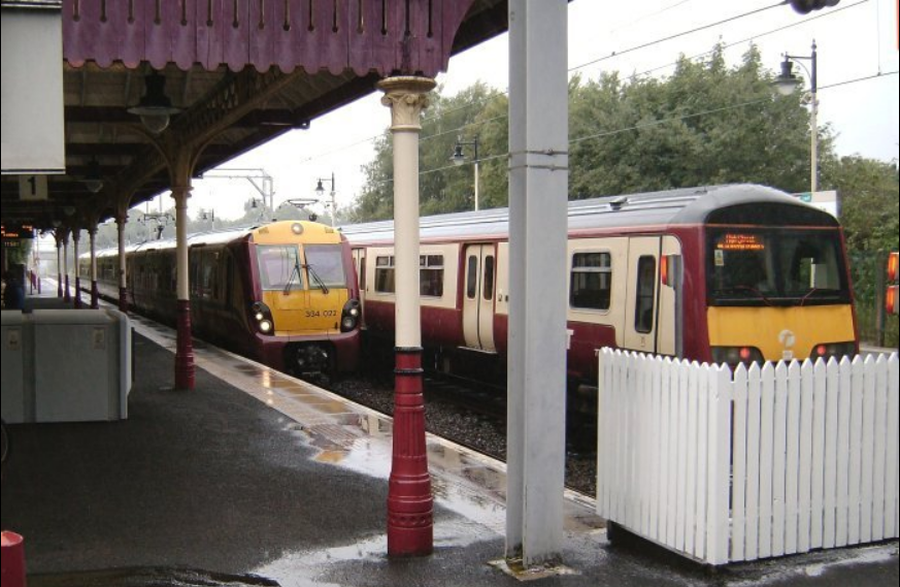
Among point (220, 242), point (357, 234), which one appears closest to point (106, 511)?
point (220, 242)

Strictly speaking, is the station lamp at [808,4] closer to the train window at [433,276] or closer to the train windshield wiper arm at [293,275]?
the train window at [433,276]

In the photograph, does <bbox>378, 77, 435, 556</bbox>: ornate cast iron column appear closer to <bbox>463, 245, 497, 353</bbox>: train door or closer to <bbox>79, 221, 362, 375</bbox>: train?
<bbox>463, 245, 497, 353</bbox>: train door

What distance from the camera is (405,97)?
230 inches

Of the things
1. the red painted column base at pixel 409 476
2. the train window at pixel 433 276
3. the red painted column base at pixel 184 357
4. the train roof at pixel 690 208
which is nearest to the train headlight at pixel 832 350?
the train roof at pixel 690 208

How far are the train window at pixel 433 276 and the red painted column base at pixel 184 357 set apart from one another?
4424 millimetres

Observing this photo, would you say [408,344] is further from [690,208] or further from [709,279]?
[690,208]

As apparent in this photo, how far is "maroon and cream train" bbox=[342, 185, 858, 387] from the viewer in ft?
32.1

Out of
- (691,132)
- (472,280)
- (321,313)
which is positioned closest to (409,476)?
(472,280)

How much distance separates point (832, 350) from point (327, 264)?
346 inches

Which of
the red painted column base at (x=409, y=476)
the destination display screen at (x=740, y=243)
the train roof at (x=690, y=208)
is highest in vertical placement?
the train roof at (x=690, y=208)

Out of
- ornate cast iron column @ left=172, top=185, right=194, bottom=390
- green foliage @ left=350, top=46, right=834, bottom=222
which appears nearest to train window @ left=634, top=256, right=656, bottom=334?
ornate cast iron column @ left=172, top=185, right=194, bottom=390

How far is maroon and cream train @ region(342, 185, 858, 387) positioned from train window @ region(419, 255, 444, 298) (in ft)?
12.4

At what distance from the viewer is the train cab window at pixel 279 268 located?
1583cm

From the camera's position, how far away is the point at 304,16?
5672 mm
